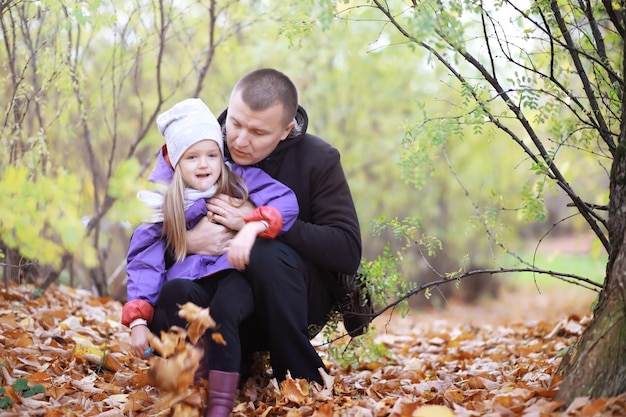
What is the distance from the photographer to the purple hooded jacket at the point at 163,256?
2.51 m

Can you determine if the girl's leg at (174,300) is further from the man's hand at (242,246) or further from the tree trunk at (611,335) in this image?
the tree trunk at (611,335)

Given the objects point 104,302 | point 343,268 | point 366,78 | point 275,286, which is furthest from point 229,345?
point 366,78

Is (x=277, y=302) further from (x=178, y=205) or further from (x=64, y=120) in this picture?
(x=64, y=120)

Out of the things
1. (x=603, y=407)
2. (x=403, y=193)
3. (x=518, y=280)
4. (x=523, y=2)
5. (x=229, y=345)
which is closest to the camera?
(x=603, y=407)

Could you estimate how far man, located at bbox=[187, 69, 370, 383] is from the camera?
246cm

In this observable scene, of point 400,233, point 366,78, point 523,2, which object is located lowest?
point 400,233

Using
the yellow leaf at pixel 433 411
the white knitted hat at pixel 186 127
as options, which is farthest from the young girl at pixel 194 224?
the yellow leaf at pixel 433 411

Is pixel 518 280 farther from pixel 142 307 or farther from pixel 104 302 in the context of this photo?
pixel 142 307

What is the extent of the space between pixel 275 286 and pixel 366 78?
6.60 metres

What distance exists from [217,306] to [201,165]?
55 centimetres

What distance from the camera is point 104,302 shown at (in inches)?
192

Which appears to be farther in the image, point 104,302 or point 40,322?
point 104,302

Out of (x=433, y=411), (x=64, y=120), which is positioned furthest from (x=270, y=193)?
(x=64, y=120)

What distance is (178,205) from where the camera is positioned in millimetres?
2551
